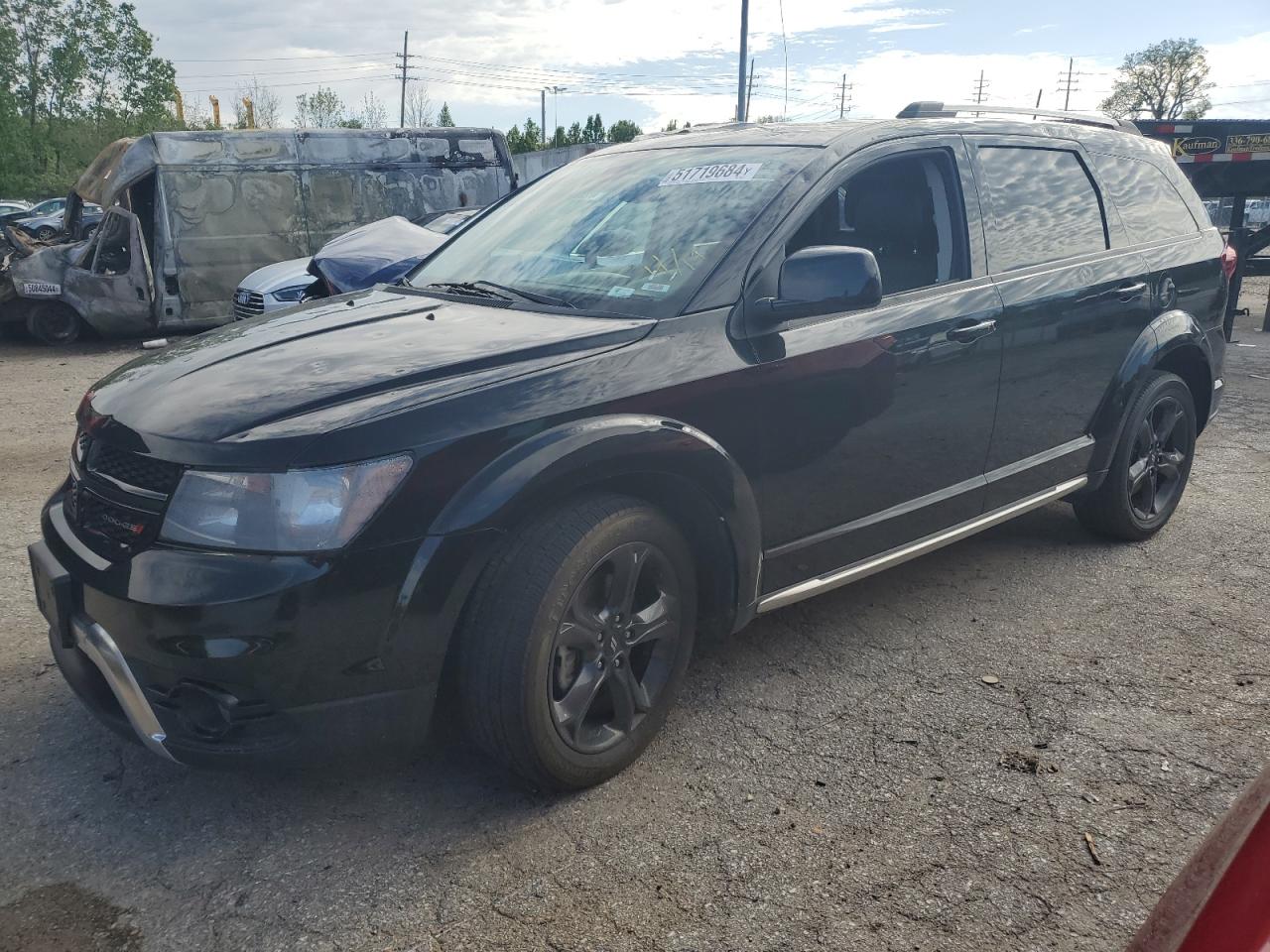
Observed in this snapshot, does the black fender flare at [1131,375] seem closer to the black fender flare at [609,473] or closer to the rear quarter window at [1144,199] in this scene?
the rear quarter window at [1144,199]

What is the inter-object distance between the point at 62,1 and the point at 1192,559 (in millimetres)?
64339

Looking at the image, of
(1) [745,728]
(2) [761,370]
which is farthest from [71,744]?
(2) [761,370]

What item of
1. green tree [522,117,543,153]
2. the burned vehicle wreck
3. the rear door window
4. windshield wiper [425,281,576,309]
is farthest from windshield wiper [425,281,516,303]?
green tree [522,117,543,153]

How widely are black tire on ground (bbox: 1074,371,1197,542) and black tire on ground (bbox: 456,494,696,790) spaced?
8.13 ft

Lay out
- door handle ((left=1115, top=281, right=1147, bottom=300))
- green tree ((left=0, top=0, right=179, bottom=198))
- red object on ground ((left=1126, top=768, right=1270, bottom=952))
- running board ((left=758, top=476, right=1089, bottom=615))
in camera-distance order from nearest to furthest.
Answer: red object on ground ((left=1126, top=768, right=1270, bottom=952)), running board ((left=758, top=476, right=1089, bottom=615)), door handle ((left=1115, top=281, right=1147, bottom=300)), green tree ((left=0, top=0, right=179, bottom=198))

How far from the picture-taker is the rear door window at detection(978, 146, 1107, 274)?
381cm

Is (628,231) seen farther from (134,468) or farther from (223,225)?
(223,225)

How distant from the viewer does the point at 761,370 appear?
300cm

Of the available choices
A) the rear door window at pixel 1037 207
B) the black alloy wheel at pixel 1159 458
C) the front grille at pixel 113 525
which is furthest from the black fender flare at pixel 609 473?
the black alloy wheel at pixel 1159 458

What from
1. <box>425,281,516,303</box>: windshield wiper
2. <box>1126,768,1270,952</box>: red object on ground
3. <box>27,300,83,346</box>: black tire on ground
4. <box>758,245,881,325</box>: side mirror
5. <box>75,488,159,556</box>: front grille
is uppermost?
<box>758,245,881,325</box>: side mirror

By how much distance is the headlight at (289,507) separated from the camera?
228 cm

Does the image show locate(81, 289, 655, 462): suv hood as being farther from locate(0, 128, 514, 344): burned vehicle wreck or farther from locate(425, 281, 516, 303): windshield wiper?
locate(0, 128, 514, 344): burned vehicle wreck

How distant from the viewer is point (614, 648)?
278 cm

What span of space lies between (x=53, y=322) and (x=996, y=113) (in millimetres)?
11633
